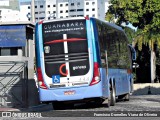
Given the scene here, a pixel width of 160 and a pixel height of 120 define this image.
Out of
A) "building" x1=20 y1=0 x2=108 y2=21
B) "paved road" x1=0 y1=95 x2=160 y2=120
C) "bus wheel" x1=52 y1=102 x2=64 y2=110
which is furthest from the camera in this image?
"building" x1=20 y1=0 x2=108 y2=21

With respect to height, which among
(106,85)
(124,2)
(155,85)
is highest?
(124,2)

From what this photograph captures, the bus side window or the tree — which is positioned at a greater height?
the tree

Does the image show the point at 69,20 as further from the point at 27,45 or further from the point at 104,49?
the point at 27,45

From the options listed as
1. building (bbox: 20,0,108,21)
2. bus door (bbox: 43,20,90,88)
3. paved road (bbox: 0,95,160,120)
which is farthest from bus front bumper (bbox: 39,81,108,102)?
building (bbox: 20,0,108,21)

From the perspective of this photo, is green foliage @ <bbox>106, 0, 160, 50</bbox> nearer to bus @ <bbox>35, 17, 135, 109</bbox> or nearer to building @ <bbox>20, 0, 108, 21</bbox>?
bus @ <bbox>35, 17, 135, 109</bbox>

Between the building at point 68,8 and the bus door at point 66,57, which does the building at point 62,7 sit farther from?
the bus door at point 66,57

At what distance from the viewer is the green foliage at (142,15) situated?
5569 centimetres

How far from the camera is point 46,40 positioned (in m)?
21.2

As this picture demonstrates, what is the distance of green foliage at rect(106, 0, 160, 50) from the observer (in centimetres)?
5569

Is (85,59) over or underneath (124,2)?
underneath

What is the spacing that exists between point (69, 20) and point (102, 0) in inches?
6699

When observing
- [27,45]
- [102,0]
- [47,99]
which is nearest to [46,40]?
[47,99]

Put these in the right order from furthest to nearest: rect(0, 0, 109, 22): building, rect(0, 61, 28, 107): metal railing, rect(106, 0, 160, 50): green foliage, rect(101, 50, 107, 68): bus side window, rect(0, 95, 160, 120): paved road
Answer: rect(0, 0, 109, 22): building, rect(106, 0, 160, 50): green foliage, rect(0, 61, 28, 107): metal railing, rect(101, 50, 107, 68): bus side window, rect(0, 95, 160, 120): paved road

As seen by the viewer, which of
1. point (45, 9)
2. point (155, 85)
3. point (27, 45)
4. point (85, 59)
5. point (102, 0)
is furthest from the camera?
point (102, 0)
